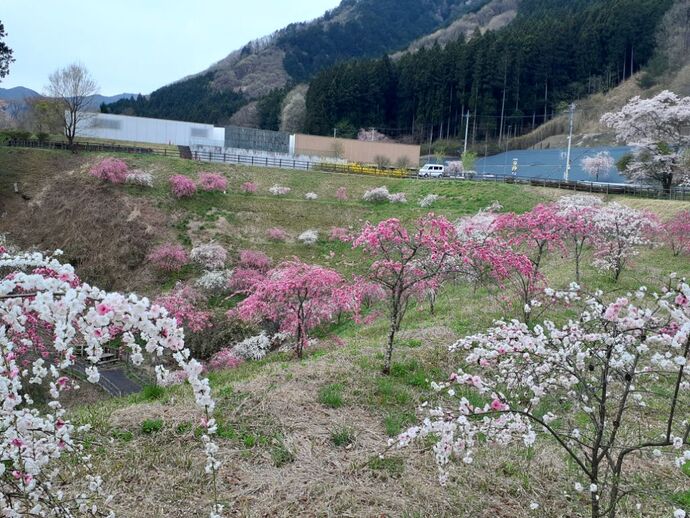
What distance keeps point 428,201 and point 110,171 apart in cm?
1813

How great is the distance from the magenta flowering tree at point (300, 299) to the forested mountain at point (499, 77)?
55.5m

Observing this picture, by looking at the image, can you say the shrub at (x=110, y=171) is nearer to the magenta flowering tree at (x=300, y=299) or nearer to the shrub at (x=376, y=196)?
the shrub at (x=376, y=196)

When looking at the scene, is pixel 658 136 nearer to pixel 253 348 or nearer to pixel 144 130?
pixel 253 348

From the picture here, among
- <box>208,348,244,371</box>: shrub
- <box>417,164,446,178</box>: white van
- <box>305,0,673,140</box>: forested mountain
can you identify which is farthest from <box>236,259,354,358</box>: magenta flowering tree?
<box>305,0,673,140</box>: forested mountain

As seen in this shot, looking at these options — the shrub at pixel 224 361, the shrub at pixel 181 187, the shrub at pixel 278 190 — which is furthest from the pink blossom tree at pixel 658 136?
the shrub at pixel 224 361

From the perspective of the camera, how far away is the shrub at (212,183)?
1062 inches

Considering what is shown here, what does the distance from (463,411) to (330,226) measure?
73.3ft

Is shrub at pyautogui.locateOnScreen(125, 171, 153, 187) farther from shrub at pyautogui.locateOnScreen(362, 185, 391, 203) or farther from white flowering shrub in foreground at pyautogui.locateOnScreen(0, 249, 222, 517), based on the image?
white flowering shrub in foreground at pyautogui.locateOnScreen(0, 249, 222, 517)

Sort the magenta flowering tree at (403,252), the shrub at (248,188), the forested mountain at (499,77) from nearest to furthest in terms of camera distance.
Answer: the magenta flowering tree at (403,252)
the shrub at (248,188)
the forested mountain at (499,77)

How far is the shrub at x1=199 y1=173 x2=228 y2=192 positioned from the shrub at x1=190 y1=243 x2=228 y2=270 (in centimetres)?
690

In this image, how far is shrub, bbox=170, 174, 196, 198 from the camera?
25.8 meters

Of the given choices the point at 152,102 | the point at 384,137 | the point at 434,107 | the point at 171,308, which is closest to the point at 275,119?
the point at 384,137

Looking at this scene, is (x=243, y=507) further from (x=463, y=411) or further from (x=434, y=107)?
(x=434, y=107)

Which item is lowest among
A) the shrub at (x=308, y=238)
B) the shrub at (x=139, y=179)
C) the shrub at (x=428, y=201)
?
the shrub at (x=308, y=238)
